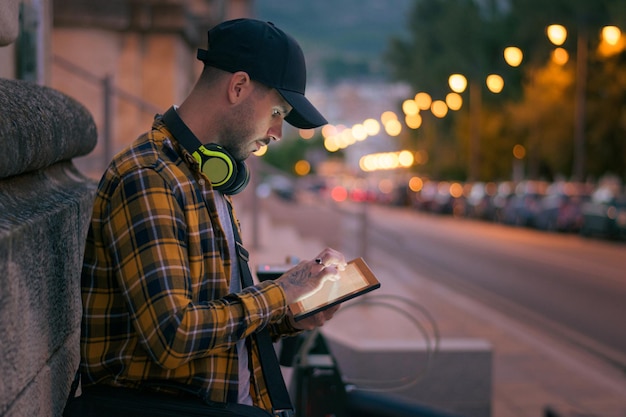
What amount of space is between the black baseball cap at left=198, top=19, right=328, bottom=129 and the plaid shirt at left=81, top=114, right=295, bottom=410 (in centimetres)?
24

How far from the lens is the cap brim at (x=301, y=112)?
2.39m

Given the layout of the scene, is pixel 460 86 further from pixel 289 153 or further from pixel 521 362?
pixel 289 153

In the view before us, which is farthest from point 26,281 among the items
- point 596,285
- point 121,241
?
point 596,285

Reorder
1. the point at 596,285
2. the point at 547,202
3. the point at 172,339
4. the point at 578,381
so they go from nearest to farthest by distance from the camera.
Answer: the point at 172,339 → the point at 578,381 → the point at 596,285 → the point at 547,202

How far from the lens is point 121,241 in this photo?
7.11 feet

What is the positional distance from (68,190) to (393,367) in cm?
382

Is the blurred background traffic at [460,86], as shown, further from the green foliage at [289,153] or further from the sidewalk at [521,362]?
the green foliage at [289,153]

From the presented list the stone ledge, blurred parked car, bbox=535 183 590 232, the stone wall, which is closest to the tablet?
the stone wall

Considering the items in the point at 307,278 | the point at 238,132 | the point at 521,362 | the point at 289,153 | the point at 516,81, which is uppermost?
the point at 516,81

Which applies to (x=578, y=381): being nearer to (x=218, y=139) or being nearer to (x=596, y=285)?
(x=218, y=139)

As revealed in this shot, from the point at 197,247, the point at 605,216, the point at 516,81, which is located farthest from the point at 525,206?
the point at 197,247

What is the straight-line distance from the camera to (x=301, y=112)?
94.7 inches

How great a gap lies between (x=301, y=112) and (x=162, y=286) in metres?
0.58

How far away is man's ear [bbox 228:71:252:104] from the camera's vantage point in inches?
93.0
